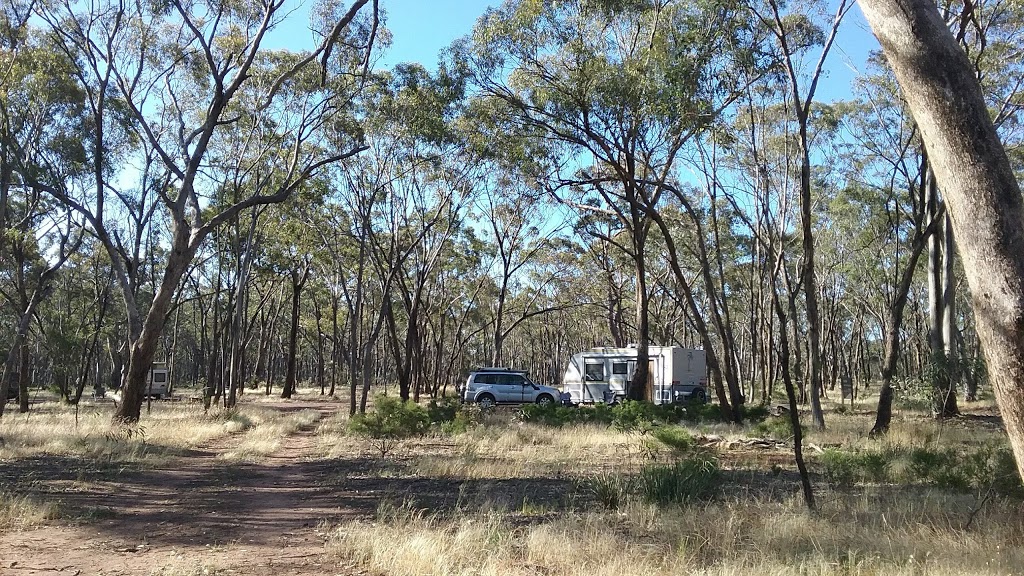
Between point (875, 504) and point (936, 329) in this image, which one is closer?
point (875, 504)

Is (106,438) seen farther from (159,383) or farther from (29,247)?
(159,383)

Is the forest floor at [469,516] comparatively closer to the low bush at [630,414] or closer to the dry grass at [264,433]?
the dry grass at [264,433]

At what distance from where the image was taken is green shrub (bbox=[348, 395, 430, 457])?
626 inches

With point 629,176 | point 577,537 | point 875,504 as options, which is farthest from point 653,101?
point 577,537

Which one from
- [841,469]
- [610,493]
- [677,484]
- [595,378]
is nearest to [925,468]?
[841,469]

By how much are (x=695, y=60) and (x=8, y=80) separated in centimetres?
1678

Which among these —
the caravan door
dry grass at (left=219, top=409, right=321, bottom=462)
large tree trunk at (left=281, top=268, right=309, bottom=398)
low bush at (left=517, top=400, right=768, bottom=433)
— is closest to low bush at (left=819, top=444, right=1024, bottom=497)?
low bush at (left=517, top=400, right=768, bottom=433)

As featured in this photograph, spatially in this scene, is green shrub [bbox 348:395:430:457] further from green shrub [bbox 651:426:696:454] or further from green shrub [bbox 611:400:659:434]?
green shrub [bbox 651:426:696:454]

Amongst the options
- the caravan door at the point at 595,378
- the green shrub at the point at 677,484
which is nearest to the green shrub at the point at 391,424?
the green shrub at the point at 677,484

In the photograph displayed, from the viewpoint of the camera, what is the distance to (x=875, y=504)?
→ 730cm

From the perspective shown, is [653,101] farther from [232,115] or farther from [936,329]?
[232,115]

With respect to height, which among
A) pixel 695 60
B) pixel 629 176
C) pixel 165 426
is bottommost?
pixel 165 426

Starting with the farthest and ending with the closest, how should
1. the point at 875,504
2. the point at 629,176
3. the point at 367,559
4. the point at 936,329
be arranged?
the point at 936,329 → the point at 629,176 → the point at 875,504 → the point at 367,559

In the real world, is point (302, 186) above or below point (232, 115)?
below
